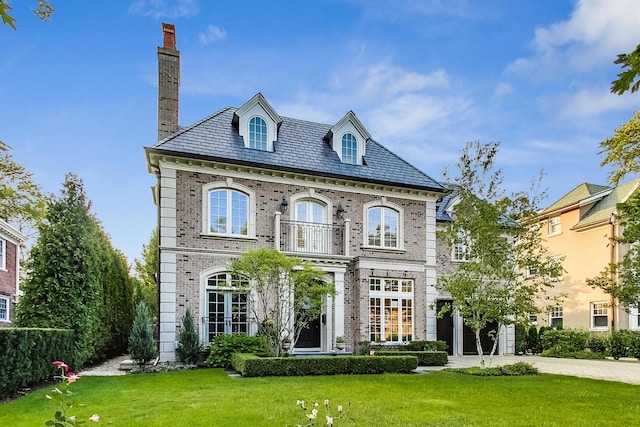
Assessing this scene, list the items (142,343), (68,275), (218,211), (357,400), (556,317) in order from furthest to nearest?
(556,317), (218,211), (68,275), (142,343), (357,400)

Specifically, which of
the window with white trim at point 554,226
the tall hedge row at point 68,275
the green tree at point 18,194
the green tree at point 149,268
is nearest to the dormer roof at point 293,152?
the tall hedge row at point 68,275

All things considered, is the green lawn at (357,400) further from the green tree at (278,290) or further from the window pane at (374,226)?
the window pane at (374,226)

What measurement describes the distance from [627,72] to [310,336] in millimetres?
14642

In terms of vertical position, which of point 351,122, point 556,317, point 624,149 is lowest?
point 556,317

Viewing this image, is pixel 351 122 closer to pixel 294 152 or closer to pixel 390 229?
pixel 294 152

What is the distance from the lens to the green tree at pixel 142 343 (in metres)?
13.0

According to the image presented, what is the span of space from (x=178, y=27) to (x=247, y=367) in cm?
1234

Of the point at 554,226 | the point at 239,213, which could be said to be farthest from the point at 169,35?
the point at 554,226

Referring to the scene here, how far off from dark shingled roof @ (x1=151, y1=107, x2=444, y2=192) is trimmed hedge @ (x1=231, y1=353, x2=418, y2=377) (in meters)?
6.39

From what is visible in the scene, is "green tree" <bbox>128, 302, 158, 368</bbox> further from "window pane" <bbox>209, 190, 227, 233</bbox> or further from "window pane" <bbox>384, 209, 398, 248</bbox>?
"window pane" <bbox>384, 209, 398, 248</bbox>

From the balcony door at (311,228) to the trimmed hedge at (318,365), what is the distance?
472cm

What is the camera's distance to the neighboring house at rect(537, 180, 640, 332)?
22.1 meters

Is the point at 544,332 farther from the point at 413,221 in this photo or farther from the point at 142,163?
the point at 142,163

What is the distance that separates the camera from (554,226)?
26.7 m
